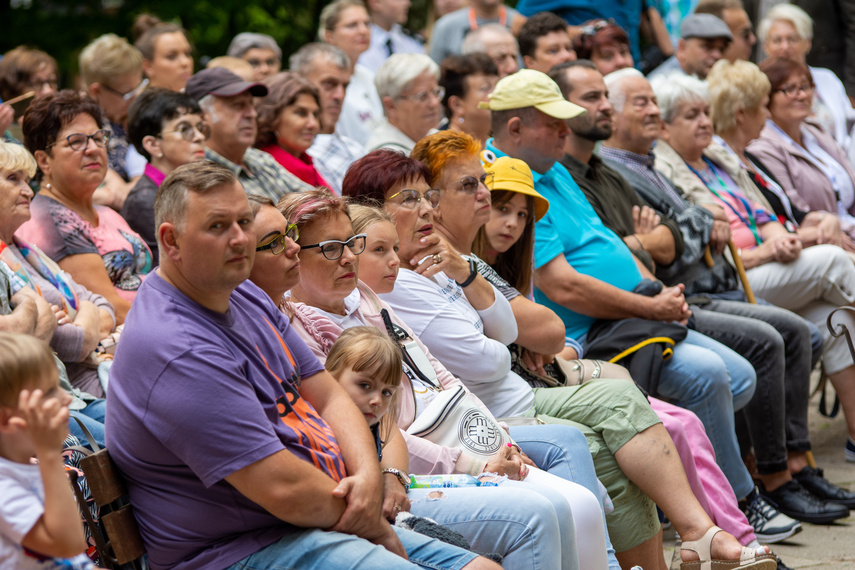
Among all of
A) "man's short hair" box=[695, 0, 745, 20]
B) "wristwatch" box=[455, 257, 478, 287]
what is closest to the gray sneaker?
"wristwatch" box=[455, 257, 478, 287]

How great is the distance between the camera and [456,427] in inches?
114

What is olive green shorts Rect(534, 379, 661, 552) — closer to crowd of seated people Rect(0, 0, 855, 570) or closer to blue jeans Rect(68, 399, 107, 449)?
crowd of seated people Rect(0, 0, 855, 570)

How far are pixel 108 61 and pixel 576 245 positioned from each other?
3010 mm

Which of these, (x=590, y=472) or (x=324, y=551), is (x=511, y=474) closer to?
(x=590, y=472)

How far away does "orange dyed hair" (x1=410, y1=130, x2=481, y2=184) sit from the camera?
3.71m

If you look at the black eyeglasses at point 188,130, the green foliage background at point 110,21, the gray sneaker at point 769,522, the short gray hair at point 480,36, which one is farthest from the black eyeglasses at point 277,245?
the green foliage background at point 110,21

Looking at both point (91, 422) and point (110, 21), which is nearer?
point (91, 422)

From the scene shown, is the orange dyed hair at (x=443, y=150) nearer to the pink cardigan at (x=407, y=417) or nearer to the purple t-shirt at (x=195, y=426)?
the pink cardigan at (x=407, y=417)

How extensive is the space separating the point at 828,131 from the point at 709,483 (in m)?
4.60

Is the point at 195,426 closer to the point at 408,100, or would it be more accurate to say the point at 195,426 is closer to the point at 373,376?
the point at 373,376

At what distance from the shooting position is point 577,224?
4.44 meters

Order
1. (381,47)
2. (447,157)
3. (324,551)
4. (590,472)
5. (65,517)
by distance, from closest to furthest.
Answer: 1. (65,517)
2. (324,551)
3. (590,472)
4. (447,157)
5. (381,47)

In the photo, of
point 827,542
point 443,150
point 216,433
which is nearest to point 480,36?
point 443,150

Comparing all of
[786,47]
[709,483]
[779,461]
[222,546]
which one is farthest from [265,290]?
[786,47]
